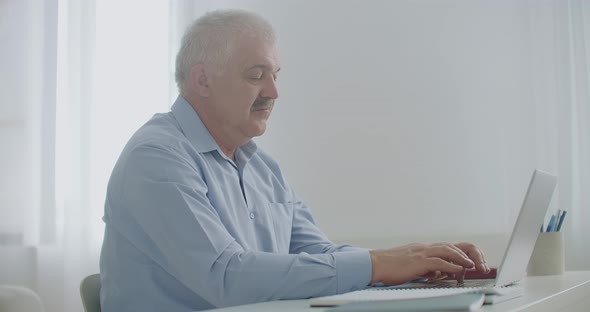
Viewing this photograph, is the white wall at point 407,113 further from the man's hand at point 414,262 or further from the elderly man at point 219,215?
the man's hand at point 414,262

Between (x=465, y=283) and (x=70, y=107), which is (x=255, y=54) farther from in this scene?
(x=70, y=107)

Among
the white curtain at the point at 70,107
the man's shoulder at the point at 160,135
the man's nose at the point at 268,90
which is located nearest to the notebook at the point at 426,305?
the man's shoulder at the point at 160,135

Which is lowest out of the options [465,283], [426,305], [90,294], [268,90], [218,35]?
[90,294]

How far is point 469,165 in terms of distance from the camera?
132 inches

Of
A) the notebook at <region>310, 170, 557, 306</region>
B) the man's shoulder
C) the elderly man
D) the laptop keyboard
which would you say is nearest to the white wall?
A: the elderly man

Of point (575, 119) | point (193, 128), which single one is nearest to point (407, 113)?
point (575, 119)

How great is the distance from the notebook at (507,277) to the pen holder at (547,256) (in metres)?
0.32

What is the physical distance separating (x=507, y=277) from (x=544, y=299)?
17 cm

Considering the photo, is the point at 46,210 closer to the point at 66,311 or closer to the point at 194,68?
the point at 66,311

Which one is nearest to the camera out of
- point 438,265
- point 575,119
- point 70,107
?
point 438,265

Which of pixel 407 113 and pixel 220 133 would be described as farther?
pixel 407 113

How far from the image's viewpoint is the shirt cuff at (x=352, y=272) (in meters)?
1.36

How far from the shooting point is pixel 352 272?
53.8 inches

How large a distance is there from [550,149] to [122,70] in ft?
5.73
